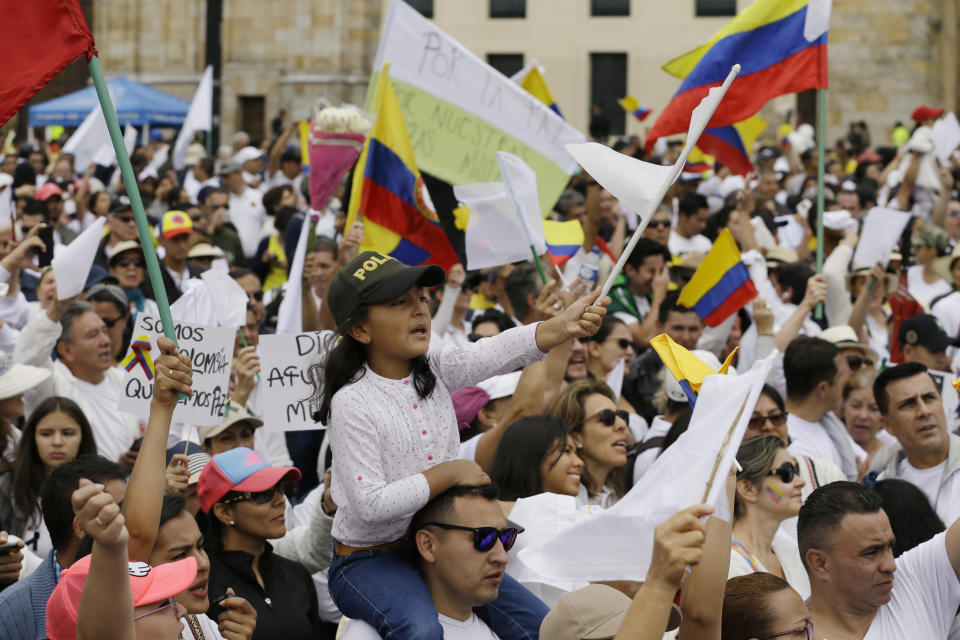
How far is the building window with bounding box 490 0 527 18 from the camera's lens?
102 feet

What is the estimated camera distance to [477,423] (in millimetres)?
7188

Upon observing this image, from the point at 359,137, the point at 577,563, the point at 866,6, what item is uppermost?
the point at 866,6

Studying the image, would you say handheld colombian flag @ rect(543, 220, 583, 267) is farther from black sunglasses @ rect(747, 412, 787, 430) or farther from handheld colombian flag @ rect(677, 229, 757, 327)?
black sunglasses @ rect(747, 412, 787, 430)

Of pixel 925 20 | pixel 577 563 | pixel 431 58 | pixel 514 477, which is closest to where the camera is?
pixel 577 563

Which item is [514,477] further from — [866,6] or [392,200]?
[866,6]

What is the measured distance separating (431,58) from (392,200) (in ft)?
4.13

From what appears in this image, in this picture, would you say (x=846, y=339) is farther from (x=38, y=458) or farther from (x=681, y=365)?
(x=38, y=458)

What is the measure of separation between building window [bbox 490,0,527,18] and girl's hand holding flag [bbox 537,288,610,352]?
2766 cm

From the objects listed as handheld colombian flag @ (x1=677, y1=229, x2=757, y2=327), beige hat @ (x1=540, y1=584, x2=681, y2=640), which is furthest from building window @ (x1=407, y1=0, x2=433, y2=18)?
beige hat @ (x1=540, y1=584, x2=681, y2=640)

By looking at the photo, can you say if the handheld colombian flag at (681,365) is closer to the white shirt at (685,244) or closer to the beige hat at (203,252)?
the beige hat at (203,252)

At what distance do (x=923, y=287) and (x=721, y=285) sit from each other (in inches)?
141

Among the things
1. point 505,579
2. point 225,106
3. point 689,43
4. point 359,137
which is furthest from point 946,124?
point 225,106

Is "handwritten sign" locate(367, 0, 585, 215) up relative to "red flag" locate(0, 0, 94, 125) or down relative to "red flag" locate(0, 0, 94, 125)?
down

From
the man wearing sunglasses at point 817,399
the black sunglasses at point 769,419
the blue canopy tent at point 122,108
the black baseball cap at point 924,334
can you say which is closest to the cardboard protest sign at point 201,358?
the black sunglasses at point 769,419
